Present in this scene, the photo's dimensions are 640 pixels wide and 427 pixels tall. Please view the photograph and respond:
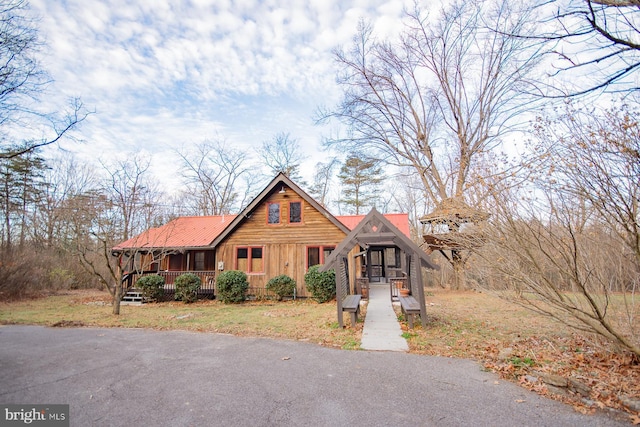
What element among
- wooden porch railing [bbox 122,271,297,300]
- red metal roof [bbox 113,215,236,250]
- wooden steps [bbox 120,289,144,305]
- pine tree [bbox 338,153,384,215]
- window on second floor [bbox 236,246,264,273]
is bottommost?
wooden steps [bbox 120,289,144,305]

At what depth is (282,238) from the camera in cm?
1616

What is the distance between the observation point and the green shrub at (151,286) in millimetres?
15336

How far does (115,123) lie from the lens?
1602 centimetres

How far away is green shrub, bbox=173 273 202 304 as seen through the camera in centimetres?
1517

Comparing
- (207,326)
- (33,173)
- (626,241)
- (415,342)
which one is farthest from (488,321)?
(33,173)

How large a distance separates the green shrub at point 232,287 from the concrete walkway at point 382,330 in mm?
6362

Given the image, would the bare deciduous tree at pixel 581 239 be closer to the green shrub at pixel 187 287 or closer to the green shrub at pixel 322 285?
the green shrub at pixel 322 285

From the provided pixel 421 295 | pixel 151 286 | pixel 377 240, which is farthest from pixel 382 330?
pixel 151 286

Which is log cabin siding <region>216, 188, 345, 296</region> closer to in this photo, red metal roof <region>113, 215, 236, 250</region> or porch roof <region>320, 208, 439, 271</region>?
red metal roof <region>113, 215, 236, 250</region>

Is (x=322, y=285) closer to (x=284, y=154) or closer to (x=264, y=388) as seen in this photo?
(x=264, y=388)

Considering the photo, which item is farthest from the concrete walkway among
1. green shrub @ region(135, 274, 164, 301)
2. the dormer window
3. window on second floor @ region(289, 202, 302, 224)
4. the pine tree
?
the pine tree

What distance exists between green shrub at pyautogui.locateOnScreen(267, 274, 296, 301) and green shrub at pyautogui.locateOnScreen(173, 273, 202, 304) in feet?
12.1

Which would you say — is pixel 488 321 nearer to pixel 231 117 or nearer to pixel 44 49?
pixel 44 49

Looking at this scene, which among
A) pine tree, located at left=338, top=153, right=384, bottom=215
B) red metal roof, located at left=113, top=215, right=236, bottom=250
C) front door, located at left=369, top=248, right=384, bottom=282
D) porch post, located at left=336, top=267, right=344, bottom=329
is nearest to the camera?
porch post, located at left=336, top=267, right=344, bottom=329
